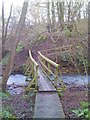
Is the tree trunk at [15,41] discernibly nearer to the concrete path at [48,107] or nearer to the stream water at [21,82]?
the stream water at [21,82]

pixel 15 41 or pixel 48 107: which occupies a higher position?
pixel 15 41

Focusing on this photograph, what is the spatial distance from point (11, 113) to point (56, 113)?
2187 millimetres

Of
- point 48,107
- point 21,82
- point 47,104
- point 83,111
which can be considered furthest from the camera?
point 21,82

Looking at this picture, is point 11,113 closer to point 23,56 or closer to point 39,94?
point 39,94

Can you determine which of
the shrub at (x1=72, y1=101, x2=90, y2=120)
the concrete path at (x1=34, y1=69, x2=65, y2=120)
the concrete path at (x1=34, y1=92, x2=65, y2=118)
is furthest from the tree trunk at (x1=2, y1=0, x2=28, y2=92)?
the shrub at (x1=72, y1=101, x2=90, y2=120)

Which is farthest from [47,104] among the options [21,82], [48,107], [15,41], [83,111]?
[21,82]

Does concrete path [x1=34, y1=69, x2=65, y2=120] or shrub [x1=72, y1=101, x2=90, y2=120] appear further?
shrub [x1=72, y1=101, x2=90, y2=120]

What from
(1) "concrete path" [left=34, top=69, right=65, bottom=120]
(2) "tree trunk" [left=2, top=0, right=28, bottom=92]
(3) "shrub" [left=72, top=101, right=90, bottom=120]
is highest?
(2) "tree trunk" [left=2, top=0, right=28, bottom=92]

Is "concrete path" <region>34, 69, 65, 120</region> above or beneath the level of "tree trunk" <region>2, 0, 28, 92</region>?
beneath

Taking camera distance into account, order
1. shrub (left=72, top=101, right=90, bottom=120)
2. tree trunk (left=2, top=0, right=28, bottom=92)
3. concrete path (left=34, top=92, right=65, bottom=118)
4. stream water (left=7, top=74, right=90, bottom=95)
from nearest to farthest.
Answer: concrete path (left=34, top=92, right=65, bottom=118)
shrub (left=72, top=101, right=90, bottom=120)
tree trunk (left=2, top=0, right=28, bottom=92)
stream water (left=7, top=74, right=90, bottom=95)

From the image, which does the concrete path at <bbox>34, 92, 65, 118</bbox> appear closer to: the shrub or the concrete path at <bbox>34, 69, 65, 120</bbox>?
the concrete path at <bbox>34, 69, 65, 120</bbox>

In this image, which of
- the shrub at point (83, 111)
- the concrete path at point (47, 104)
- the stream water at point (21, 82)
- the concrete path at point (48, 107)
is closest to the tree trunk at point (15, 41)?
the stream water at point (21, 82)

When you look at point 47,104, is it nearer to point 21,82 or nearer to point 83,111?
point 83,111

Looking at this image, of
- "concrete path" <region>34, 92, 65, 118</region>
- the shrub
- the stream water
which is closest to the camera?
"concrete path" <region>34, 92, 65, 118</region>
